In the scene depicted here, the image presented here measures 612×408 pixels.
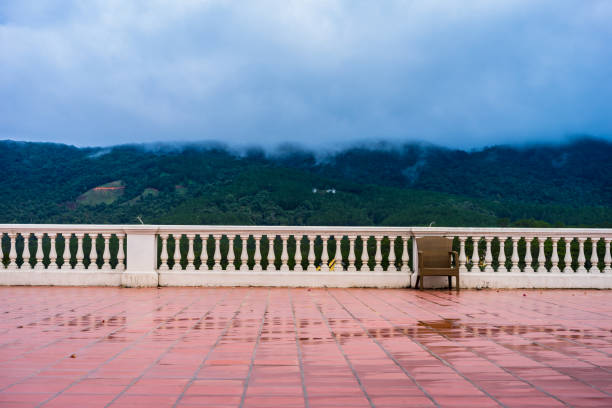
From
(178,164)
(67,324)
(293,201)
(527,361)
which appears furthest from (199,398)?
(178,164)

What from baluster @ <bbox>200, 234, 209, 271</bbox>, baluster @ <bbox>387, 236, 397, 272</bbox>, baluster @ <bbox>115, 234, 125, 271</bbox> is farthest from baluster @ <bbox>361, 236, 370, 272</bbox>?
baluster @ <bbox>115, 234, 125, 271</bbox>

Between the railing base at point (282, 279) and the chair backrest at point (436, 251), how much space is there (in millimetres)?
485

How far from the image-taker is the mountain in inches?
1751

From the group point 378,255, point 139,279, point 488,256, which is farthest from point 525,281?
point 139,279

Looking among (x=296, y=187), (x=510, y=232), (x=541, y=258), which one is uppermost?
(x=296, y=187)

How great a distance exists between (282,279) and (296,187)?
40681 millimetres

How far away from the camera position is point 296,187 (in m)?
49.4

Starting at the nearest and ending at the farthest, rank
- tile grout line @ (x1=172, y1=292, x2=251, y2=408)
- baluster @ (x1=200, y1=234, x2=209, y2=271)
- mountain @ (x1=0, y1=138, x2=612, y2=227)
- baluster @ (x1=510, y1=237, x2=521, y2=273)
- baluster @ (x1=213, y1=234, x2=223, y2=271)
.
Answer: tile grout line @ (x1=172, y1=292, x2=251, y2=408) < baluster @ (x1=213, y1=234, x2=223, y2=271) < baluster @ (x1=200, y1=234, x2=209, y2=271) < baluster @ (x1=510, y1=237, x2=521, y2=273) < mountain @ (x1=0, y1=138, x2=612, y2=227)

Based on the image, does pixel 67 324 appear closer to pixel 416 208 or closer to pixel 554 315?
pixel 554 315

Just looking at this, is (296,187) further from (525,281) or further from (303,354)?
(303,354)

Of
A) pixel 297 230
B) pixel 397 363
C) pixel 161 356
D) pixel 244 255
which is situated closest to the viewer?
pixel 397 363

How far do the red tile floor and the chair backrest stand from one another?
178 cm

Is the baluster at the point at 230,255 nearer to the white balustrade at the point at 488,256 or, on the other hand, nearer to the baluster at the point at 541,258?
the white balustrade at the point at 488,256

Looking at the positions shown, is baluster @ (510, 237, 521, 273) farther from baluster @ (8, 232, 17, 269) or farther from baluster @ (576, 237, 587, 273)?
baluster @ (8, 232, 17, 269)
